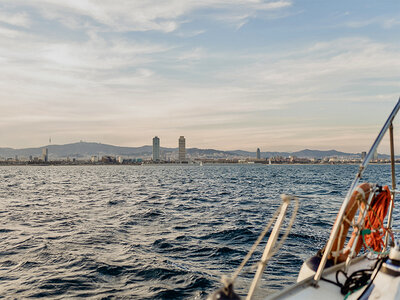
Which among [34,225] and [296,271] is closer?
[296,271]

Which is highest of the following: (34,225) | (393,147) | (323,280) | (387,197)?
(393,147)

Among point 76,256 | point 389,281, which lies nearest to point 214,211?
point 76,256

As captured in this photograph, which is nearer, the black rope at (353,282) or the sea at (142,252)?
the black rope at (353,282)

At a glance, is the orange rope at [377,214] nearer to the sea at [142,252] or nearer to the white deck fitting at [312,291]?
the sea at [142,252]

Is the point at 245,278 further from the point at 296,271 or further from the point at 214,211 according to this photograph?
the point at 214,211

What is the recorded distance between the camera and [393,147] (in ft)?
17.5

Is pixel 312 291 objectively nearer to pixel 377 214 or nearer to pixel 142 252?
pixel 377 214

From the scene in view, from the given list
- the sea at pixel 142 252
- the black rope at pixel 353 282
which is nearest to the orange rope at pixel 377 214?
the sea at pixel 142 252

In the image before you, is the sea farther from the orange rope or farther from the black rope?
the black rope

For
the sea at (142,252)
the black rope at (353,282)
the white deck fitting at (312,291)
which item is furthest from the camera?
the sea at (142,252)

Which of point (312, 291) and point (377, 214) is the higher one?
point (377, 214)

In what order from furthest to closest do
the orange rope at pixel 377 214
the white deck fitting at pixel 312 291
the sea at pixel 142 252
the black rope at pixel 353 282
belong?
1. the sea at pixel 142 252
2. the orange rope at pixel 377 214
3. the black rope at pixel 353 282
4. the white deck fitting at pixel 312 291

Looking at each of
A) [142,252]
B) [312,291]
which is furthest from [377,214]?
[142,252]

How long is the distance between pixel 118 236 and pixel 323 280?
11.2 metres
